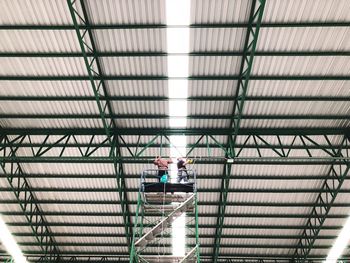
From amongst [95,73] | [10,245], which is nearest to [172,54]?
[95,73]

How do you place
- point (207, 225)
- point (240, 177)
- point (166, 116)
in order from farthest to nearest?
point (207, 225) → point (240, 177) → point (166, 116)

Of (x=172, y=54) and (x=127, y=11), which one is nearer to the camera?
(x=127, y=11)

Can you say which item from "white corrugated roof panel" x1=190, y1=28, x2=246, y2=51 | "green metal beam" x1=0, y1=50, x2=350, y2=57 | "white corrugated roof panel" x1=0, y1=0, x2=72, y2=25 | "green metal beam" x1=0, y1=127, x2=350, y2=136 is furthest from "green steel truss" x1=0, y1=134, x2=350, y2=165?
"white corrugated roof panel" x1=0, y1=0, x2=72, y2=25

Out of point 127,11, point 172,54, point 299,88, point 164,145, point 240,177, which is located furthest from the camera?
point 240,177

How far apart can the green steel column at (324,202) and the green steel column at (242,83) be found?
647 centimetres

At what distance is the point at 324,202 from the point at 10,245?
23.6 meters

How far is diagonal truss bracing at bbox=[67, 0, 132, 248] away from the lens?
15.5 meters

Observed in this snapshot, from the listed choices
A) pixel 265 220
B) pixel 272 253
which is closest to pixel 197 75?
pixel 265 220

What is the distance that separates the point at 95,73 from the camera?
691 inches

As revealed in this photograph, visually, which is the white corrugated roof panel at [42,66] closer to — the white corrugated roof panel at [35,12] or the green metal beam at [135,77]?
the green metal beam at [135,77]

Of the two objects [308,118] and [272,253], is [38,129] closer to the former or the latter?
[308,118]

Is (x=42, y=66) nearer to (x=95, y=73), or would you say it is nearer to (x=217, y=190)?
(x=95, y=73)

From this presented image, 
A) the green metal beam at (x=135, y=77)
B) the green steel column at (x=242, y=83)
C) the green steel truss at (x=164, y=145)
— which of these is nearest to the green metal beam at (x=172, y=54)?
the green steel column at (x=242, y=83)

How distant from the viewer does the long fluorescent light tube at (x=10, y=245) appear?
24.8 m
